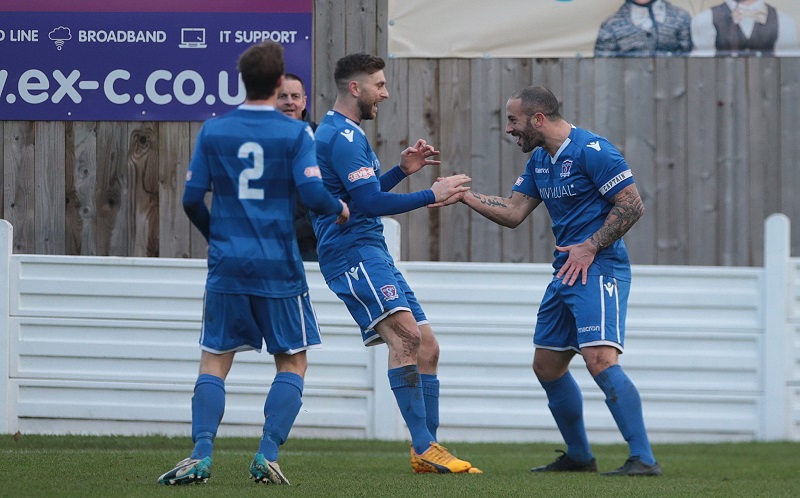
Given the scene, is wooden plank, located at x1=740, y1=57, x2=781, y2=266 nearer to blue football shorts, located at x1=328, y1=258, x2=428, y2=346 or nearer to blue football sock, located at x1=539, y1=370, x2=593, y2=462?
blue football sock, located at x1=539, y1=370, x2=593, y2=462

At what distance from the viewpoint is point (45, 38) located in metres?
8.85

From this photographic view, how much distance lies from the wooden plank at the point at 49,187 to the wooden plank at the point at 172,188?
2.50ft

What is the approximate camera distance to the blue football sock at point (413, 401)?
5.40m

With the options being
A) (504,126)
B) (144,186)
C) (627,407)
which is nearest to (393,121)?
(504,126)

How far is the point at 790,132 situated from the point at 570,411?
3847 millimetres

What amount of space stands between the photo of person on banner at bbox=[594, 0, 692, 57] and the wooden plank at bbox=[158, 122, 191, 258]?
10.4 feet

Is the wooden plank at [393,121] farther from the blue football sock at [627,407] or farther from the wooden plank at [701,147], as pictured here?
the blue football sock at [627,407]

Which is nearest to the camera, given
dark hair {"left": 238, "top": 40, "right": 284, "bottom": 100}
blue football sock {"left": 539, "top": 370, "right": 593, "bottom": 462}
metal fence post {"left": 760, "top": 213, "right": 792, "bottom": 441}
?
dark hair {"left": 238, "top": 40, "right": 284, "bottom": 100}

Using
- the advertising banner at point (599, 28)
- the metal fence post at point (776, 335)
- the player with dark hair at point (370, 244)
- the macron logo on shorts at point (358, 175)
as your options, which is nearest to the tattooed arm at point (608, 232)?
the player with dark hair at point (370, 244)

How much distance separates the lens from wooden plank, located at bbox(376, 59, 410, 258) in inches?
340

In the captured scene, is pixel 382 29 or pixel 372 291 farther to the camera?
pixel 382 29

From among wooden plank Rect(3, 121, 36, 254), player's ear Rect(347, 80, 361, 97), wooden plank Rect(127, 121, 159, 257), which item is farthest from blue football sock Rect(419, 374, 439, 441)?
wooden plank Rect(3, 121, 36, 254)

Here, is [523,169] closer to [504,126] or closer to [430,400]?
[504,126]

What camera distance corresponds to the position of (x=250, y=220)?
440cm
